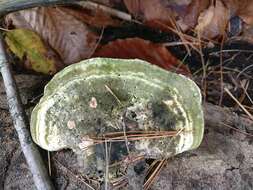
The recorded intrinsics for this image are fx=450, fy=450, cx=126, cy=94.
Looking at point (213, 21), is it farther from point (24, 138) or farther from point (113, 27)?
point (24, 138)

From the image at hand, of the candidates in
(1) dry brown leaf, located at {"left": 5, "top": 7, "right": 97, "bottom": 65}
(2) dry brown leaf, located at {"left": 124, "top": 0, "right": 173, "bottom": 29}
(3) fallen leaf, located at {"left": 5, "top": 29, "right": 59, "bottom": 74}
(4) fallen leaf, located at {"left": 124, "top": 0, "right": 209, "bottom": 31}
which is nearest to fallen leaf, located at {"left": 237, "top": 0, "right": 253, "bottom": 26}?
(4) fallen leaf, located at {"left": 124, "top": 0, "right": 209, "bottom": 31}

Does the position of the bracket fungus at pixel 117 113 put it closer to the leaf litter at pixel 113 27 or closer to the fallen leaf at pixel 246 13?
the leaf litter at pixel 113 27

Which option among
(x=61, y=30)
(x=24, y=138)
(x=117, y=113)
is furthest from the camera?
(x=61, y=30)

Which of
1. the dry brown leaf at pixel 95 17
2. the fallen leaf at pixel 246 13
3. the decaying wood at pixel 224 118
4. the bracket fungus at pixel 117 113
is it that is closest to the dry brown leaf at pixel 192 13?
the fallen leaf at pixel 246 13

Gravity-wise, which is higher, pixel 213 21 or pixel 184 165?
pixel 213 21

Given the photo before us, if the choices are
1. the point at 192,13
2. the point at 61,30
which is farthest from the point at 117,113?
the point at 192,13

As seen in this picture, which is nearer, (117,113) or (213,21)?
(117,113)
